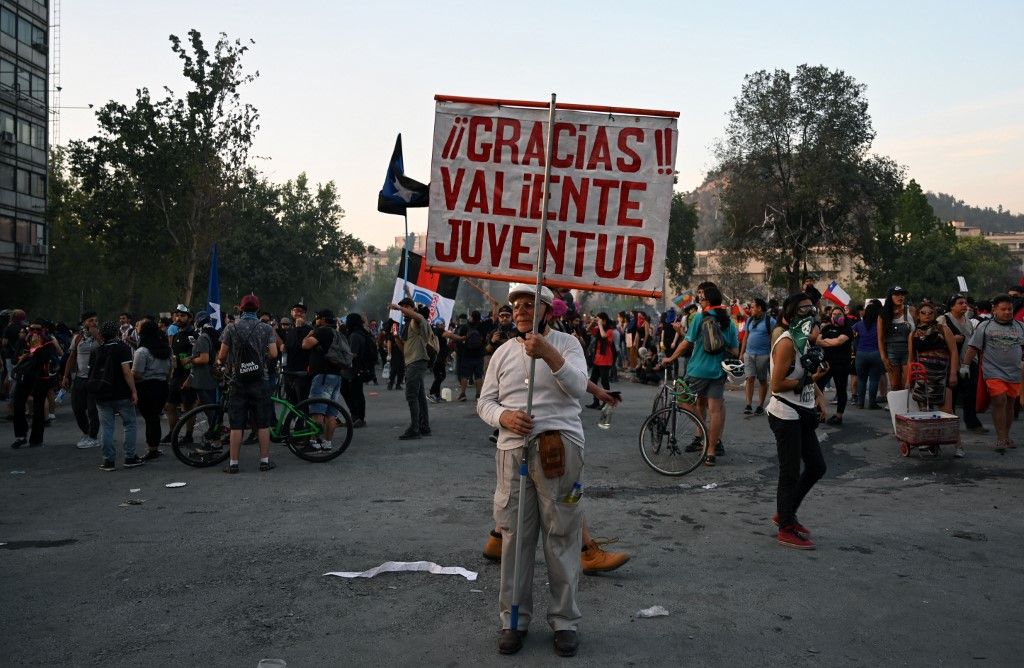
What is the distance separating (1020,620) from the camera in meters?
4.77

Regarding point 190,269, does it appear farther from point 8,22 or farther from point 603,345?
point 603,345

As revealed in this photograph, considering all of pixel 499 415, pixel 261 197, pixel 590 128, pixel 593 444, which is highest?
pixel 261 197

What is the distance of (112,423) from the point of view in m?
9.95

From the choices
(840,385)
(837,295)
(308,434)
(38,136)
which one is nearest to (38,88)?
(38,136)

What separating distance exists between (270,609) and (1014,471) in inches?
308

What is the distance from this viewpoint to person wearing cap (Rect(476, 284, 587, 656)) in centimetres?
434

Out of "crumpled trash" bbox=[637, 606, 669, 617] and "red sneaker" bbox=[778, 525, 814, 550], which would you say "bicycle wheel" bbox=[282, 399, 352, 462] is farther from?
"crumpled trash" bbox=[637, 606, 669, 617]

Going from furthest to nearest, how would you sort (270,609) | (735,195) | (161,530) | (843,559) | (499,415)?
(735,195) < (161,530) < (843,559) < (270,609) < (499,415)

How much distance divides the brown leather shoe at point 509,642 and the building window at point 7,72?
165 ft

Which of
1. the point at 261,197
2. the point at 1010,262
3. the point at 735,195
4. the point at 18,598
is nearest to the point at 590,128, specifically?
the point at 18,598

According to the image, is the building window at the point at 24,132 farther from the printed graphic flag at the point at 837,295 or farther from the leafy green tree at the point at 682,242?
the printed graphic flag at the point at 837,295

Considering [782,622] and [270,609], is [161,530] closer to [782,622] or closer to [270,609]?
[270,609]

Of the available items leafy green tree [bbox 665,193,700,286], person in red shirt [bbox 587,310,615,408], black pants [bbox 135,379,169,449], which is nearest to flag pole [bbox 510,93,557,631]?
black pants [bbox 135,379,169,449]

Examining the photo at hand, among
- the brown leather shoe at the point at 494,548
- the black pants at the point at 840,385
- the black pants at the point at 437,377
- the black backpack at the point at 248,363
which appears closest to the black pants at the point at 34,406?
the black backpack at the point at 248,363
